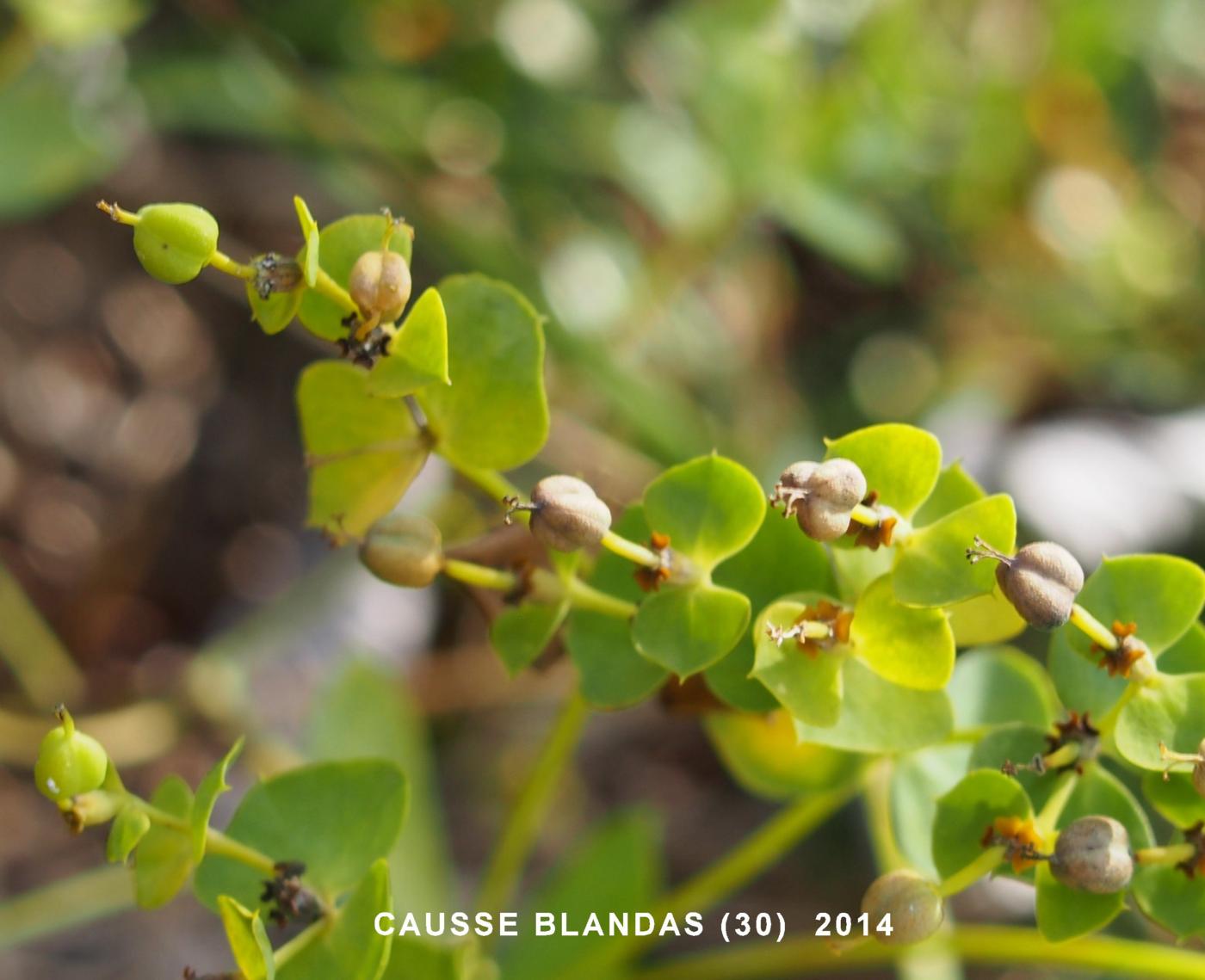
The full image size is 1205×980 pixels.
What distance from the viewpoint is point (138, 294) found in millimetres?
1571

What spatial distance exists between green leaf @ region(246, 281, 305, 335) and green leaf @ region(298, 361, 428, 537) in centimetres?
8

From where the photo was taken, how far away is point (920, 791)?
0.67 metres

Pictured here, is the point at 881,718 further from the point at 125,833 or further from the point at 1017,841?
the point at 125,833

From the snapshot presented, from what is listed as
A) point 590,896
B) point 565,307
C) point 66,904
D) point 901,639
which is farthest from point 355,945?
point 565,307

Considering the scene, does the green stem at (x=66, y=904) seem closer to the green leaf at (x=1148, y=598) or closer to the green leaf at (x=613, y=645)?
the green leaf at (x=613, y=645)

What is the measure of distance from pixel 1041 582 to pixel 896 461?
89 millimetres

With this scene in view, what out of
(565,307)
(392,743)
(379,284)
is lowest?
(379,284)

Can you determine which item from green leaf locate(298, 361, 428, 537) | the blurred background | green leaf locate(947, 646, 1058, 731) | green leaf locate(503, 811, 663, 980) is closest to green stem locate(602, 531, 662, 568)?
green leaf locate(298, 361, 428, 537)

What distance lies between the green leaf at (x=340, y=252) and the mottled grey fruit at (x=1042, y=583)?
0.27m

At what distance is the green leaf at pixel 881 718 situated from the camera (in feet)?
1.80

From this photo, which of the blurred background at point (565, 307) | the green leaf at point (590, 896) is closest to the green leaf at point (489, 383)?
the green leaf at point (590, 896)

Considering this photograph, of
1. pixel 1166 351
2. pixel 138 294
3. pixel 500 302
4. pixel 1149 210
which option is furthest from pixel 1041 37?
pixel 500 302

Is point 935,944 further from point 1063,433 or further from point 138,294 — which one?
point 138,294

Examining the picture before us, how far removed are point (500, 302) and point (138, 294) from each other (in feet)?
3.75
